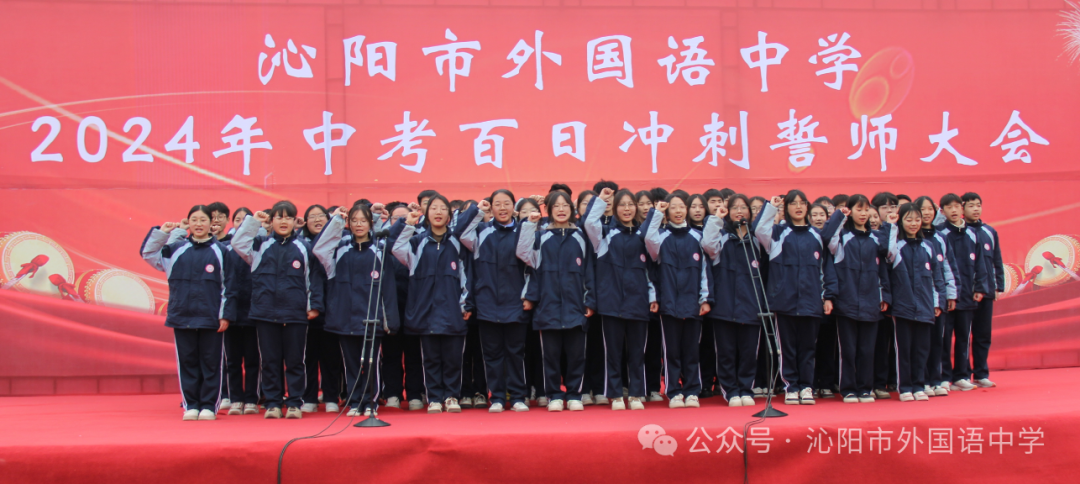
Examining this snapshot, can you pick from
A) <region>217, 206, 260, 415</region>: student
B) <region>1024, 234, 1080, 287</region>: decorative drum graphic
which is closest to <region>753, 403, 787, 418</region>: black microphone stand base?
<region>217, 206, 260, 415</region>: student

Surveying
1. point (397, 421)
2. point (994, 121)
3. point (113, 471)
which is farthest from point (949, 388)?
point (113, 471)

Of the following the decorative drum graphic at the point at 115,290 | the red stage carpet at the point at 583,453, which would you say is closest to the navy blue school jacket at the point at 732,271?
Answer: the red stage carpet at the point at 583,453

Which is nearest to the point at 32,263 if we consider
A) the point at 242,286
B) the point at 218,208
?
the point at 218,208

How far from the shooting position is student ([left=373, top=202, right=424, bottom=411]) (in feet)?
12.9

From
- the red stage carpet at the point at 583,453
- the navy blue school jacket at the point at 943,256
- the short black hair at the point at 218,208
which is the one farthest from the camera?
the navy blue school jacket at the point at 943,256

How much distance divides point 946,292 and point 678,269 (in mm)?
1659

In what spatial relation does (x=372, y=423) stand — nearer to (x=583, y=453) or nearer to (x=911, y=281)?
(x=583, y=453)

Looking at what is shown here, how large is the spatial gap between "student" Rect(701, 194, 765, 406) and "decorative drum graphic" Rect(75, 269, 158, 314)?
3659 mm

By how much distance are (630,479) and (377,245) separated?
65.5 inches

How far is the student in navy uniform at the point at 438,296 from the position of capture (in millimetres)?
3648

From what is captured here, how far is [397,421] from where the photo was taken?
10.9 ft

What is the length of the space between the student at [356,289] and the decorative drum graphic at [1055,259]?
15.0 ft

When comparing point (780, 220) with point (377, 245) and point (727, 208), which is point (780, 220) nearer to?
point (727, 208)

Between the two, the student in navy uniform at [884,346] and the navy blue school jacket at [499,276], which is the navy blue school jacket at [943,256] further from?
the navy blue school jacket at [499,276]
